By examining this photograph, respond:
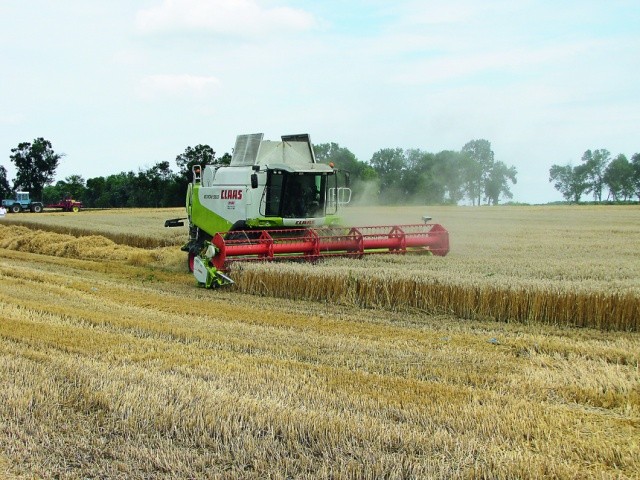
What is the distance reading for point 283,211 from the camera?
46.8 feet

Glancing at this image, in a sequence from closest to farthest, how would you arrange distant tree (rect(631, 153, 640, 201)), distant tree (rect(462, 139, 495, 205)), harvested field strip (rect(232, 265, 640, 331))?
harvested field strip (rect(232, 265, 640, 331)) < distant tree (rect(462, 139, 495, 205)) < distant tree (rect(631, 153, 640, 201))

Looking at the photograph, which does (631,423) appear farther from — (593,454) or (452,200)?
(452,200)

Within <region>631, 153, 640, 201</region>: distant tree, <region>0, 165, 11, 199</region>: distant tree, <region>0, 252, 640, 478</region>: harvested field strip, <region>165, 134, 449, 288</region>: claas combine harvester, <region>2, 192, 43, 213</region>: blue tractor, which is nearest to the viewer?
<region>0, 252, 640, 478</region>: harvested field strip

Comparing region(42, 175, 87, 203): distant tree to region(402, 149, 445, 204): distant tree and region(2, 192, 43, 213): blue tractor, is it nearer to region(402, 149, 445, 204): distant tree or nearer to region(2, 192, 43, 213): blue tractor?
region(2, 192, 43, 213): blue tractor

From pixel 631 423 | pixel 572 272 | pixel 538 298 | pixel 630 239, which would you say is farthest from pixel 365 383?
pixel 630 239

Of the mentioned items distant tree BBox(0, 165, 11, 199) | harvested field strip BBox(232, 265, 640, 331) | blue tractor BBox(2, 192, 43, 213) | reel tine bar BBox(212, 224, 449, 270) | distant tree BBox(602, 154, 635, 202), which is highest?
distant tree BBox(602, 154, 635, 202)

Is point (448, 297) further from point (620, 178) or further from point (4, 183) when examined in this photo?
point (620, 178)

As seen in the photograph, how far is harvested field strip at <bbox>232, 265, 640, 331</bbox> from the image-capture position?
909 centimetres

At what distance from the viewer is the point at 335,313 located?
1033 centimetres

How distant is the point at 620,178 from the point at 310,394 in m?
75.0

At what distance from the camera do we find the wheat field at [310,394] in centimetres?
408

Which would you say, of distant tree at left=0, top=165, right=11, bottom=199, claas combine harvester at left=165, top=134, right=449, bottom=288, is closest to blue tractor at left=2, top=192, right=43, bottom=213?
distant tree at left=0, top=165, right=11, bottom=199

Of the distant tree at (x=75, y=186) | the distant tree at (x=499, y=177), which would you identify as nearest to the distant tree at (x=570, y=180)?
the distant tree at (x=499, y=177)

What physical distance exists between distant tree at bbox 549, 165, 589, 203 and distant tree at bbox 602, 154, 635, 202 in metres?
3.13
